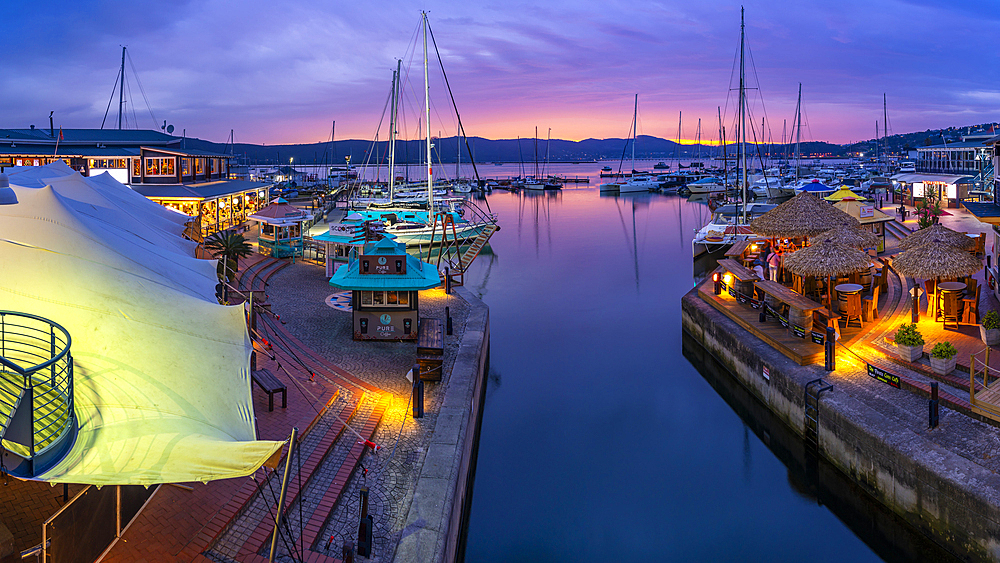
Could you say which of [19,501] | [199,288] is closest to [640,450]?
[199,288]

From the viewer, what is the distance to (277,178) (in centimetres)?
10519

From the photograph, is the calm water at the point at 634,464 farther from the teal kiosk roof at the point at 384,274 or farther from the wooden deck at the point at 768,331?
the teal kiosk roof at the point at 384,274

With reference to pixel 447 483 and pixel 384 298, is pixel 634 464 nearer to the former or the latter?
pixel 447 483

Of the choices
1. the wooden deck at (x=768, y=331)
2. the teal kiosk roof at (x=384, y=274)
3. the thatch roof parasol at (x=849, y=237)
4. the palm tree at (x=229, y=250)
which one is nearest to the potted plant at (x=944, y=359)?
the wooden deck at (x=768, y=331)

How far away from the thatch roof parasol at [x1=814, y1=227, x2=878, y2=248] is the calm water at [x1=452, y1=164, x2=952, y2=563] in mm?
5355

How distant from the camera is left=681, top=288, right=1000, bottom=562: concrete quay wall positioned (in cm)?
997

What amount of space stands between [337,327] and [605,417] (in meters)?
8.50

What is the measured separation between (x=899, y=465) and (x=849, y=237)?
11150 mm

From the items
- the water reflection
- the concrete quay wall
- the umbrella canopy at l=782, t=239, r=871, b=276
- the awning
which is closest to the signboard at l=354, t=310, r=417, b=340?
the water reflection

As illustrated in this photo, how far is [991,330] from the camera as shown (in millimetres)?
14789

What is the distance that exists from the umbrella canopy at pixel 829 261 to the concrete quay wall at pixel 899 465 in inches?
127

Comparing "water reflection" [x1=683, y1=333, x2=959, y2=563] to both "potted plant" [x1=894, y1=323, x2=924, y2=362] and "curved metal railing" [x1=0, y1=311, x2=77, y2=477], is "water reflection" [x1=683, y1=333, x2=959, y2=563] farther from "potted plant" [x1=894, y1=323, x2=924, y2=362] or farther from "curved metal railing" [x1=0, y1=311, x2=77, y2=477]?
"curved metal railing" [x1=0, y1=311, x2=77, y2=477]

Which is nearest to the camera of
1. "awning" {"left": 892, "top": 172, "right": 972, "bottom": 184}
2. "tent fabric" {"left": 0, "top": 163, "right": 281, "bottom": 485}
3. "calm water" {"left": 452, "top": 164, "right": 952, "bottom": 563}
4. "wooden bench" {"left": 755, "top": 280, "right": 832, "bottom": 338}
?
"tent fabric" {"left": 0, "top": 163, "right": 281, "bottom": 485}

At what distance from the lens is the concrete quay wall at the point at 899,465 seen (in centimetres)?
997
